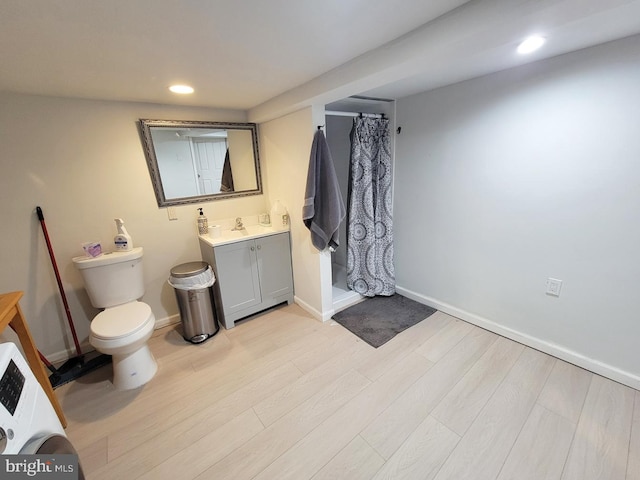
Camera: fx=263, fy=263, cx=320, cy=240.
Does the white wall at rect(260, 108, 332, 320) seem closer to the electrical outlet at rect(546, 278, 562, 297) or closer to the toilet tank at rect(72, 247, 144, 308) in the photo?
the toilet tank at rect(72, 247, 144, 308)

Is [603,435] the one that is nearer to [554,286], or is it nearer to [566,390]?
[566,390]

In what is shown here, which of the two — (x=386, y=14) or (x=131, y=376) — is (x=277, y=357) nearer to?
(x=131, y=376)

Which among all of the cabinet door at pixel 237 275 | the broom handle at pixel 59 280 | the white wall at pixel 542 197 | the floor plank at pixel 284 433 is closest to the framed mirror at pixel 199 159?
the cabinet door at pixel 237 275

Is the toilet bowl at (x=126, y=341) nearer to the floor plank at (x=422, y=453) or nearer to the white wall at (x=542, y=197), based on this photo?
the floor plank at (x=422, y=453)

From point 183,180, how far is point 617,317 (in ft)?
11.0

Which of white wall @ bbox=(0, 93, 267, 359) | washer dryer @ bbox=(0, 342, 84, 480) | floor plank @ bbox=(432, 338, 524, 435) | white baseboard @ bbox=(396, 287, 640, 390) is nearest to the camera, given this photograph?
washer dryer @ bbox=(0, 342, 84, 480)

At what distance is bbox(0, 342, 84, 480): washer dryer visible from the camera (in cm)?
81

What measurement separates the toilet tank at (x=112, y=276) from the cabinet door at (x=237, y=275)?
2.00ft

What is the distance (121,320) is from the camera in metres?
1.81

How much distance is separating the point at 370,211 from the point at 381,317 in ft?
3.40

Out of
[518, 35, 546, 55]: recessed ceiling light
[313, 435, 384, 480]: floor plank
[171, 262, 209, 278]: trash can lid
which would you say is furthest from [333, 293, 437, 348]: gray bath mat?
[518, 35, 546, 55]: recessed ceiling light

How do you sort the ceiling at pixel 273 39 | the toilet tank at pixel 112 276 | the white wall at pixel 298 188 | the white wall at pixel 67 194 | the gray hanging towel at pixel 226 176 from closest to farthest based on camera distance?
the ceiling at pixel 273 39
the white wall at pixel 67 194
the toilet tank at pixel 112 276
the white wall at pixel 298 188
the gray hanging towel at pixel 226 176

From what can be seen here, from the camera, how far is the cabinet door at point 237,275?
2314 mm

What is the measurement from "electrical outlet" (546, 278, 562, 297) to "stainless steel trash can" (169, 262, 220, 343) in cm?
260
